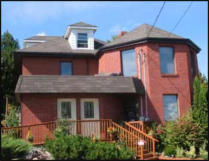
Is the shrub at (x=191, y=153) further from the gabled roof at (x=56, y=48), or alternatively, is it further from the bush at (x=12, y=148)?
the gabled roof at (x=56, y=48)

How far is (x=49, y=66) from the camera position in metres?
20.6

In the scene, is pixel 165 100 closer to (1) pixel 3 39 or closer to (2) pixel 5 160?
(2) pixel 5 160

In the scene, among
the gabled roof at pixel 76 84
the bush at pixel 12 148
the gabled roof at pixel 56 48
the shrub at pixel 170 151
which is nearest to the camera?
the bush at pixel 12 148

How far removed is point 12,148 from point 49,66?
9864mm

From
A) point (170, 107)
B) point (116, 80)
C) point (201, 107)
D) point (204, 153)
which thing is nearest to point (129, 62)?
point (116, 80)

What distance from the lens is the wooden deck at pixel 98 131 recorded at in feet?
47.4

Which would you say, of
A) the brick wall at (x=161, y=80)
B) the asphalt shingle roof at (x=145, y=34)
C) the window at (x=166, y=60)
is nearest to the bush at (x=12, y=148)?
the brick wall at (x=161, y=80)

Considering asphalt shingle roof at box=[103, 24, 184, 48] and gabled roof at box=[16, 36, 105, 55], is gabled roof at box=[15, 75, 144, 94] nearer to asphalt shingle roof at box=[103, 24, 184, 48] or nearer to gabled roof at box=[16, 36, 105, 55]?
asphalt shingle roof at box=[103, 24, 184, 48]

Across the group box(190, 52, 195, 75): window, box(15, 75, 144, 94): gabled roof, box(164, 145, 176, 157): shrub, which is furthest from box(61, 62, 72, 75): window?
box(164, 145, 176, 157): shrub

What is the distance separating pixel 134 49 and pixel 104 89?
390 cm

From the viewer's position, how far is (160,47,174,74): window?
1861 centimetres

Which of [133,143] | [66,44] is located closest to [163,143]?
[133,143]

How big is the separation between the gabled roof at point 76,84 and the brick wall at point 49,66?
3.96 meters

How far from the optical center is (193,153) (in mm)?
13602
